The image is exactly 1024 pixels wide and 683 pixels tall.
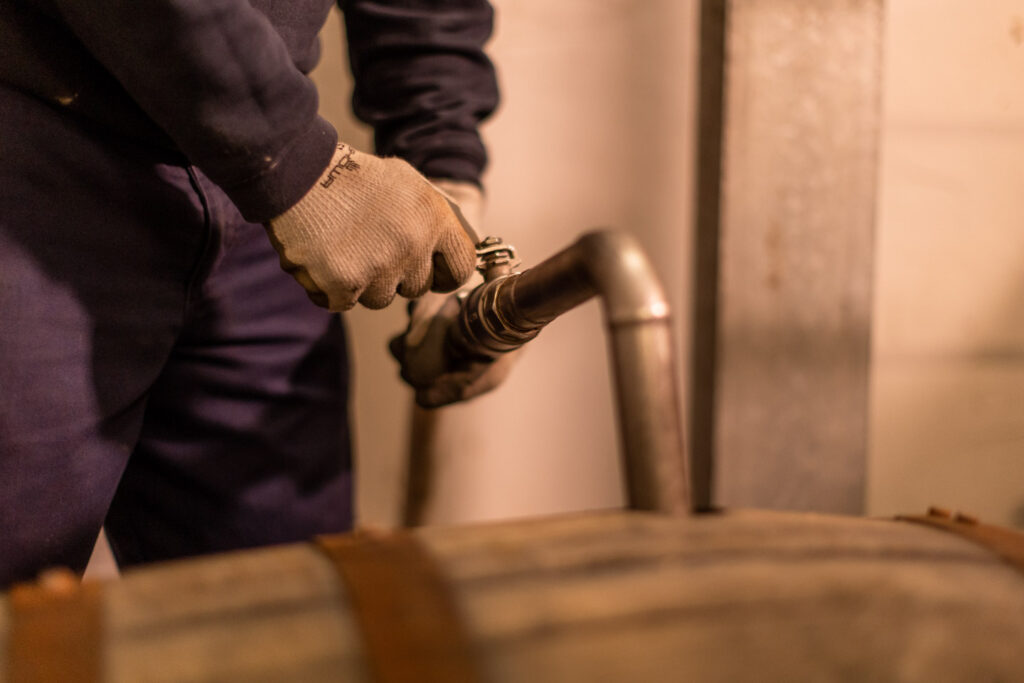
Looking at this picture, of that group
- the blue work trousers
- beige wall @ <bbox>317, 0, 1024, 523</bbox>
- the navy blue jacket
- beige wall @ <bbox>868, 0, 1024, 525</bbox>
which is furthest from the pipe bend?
beige wall @ <bbox>868, 0, 1024, 525</bbox>

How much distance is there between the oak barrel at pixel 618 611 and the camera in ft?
0.98

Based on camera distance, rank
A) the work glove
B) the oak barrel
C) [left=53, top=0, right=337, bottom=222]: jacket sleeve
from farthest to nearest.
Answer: the work glove
[left=53, top=0, right=337, bottom=222]: jacket sleeve
the oak barrel

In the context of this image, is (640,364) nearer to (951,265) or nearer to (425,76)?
(425,76)

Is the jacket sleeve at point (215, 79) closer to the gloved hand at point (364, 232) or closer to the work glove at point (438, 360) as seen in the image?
the gloved hand at point (364, 232)

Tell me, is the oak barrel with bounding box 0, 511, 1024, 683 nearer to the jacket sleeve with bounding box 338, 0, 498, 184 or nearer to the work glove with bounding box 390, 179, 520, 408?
the work glove with bounding box 390, 179, 520, 408

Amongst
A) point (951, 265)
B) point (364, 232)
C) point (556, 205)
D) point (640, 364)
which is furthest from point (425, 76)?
point (951, 265)

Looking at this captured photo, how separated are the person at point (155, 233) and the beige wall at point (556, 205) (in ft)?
1.42

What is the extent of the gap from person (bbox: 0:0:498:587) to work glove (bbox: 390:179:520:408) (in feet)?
0.23

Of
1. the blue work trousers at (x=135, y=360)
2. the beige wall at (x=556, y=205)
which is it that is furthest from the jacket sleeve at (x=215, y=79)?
the beige wall at (x=556, y=205)

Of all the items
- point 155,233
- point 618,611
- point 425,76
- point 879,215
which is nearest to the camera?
point 618,611

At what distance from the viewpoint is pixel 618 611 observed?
31 centimetres

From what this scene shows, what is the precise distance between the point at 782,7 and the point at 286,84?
733 mm

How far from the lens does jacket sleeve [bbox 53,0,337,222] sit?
450 millimetres

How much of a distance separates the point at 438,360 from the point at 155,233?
0.83ft
